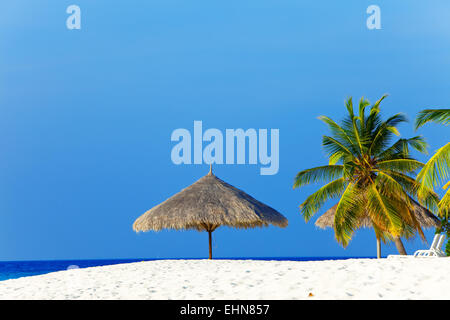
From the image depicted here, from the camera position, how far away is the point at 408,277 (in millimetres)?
7422

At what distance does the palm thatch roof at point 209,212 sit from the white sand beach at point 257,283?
4.06 m

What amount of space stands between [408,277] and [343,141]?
24.6 ft

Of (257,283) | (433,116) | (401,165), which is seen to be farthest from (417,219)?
(257,283)

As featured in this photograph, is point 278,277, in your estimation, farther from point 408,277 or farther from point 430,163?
point 430,163

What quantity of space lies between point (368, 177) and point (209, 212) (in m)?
4.18

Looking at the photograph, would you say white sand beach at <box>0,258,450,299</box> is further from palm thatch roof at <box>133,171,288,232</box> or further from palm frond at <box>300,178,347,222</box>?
palm frond at <box>300,178,347,222</box>

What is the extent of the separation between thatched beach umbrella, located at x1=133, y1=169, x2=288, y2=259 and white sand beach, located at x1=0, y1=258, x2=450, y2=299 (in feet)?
13.3

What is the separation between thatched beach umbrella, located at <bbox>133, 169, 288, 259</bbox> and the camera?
13745 millimetres

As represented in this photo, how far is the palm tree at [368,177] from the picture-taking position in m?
13.6

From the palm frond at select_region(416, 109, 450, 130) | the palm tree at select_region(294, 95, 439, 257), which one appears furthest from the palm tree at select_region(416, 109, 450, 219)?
the palm tree at select_region(294, 95, 439, 257)

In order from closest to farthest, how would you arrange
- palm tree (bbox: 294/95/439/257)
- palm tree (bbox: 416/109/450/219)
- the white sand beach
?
the white sand beach < palm tree (bbox: 416/109/450/219) < palm tree (bbox: 294/95/439/257)

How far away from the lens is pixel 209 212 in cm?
1375
